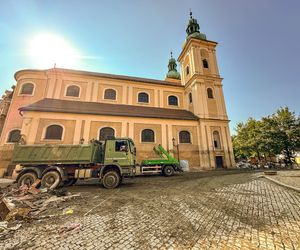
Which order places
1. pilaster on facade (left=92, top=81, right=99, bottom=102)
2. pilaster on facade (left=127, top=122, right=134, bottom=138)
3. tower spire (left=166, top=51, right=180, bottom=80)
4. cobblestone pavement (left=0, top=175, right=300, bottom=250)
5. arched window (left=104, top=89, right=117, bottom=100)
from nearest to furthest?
cobblestone pavement (left=0, top=175, right=300, bottom=250), pilaster on facade (left=127, top=122, right=134, bottom=138), pilaster on facade (left=92, top=81, right=99, bottom=102), arched window (left=104, top=89, right=117, bottom=100), tower spire (left=166, top=51, right=180, bottom=80)

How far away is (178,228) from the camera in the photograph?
3248 millimetres

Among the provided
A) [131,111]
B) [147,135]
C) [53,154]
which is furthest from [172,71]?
[53,154]

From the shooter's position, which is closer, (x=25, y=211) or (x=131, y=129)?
(x=25, y=211)

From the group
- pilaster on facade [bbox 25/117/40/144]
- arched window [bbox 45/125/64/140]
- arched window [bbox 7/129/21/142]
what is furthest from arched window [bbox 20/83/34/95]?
arched window [bbox 45/125/64/140]

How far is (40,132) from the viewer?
14430mm

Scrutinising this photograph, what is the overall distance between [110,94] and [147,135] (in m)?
8.48

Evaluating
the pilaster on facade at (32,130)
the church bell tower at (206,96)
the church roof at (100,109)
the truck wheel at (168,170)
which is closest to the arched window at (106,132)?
the church roof at (100,109)

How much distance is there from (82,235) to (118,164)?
17.2 feet

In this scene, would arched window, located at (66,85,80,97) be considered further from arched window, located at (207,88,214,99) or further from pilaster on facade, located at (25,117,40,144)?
arched window, located at (207,88,214,99)

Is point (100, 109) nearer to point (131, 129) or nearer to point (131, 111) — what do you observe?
point (131, 111)

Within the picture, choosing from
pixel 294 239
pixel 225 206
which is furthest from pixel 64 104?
pixel 294 239

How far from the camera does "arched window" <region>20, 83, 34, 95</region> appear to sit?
56.7 feet

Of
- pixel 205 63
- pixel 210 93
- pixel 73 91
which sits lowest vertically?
pixel 73 91

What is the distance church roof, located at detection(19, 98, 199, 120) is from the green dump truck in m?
7.96
